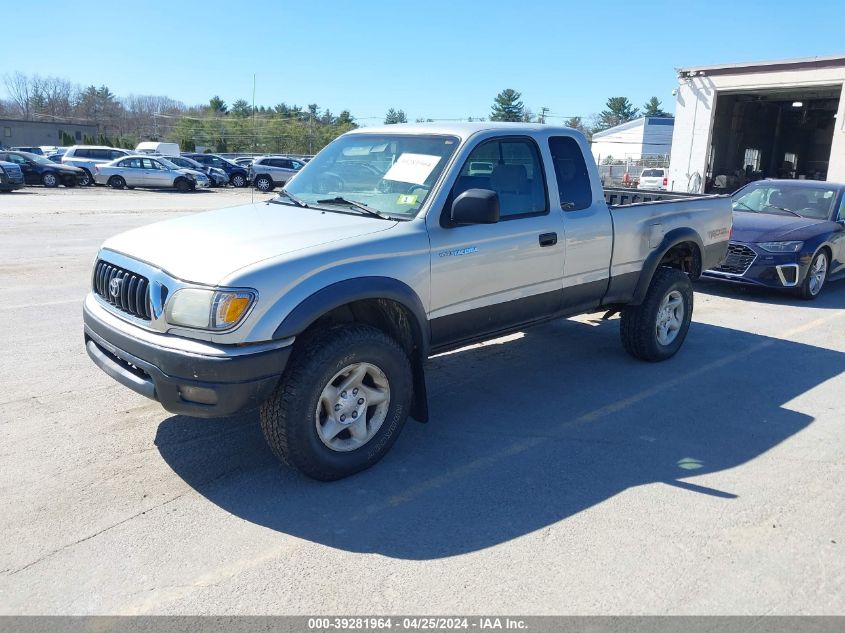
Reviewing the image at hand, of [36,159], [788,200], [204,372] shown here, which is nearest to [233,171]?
[36,159]

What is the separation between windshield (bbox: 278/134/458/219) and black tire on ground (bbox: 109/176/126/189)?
92.7ft

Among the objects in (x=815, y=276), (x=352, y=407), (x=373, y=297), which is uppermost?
(x=373, y=297)

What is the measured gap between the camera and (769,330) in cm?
787

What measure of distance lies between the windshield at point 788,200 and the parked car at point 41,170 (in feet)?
89.9

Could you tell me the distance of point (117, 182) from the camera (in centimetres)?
3053

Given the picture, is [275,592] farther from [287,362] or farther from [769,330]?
[769,330]

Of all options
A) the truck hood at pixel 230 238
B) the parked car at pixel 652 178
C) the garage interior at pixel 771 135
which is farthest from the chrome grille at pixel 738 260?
the parked car at pixel 652 178

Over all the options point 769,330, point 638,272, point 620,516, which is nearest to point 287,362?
point 620,516

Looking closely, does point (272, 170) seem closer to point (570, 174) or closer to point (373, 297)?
point (570, 174)

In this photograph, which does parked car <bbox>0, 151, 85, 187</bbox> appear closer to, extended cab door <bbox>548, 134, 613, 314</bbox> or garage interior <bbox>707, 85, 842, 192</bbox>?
garage interior <bbox>707, 85, 842, 192</bbox>

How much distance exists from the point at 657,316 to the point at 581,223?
4.77 ft

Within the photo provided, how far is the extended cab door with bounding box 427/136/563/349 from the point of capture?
443 centimetres

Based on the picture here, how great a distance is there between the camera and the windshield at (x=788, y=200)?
10.4 metres

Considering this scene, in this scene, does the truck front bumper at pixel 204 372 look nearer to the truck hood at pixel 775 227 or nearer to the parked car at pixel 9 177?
the truck hood at pixel 775 227
